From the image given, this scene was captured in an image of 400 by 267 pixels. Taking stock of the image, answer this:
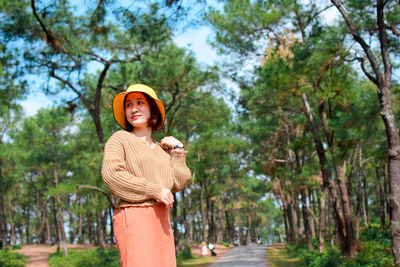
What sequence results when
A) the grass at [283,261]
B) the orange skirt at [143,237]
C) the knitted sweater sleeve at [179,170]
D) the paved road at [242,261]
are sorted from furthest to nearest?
the paved road at [242,261] < the grass at [283,261] < the knitted sweater sleeve at [179,170] < the orange skirt at [143,237]

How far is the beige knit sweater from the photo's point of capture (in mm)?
2246

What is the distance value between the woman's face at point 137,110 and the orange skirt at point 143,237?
0.59m

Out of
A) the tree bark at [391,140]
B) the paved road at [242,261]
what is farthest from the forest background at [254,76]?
the paved road at [242,261]

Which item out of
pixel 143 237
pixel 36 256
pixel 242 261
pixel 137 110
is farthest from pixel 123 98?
pixel 36 256

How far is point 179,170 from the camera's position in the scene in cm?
252

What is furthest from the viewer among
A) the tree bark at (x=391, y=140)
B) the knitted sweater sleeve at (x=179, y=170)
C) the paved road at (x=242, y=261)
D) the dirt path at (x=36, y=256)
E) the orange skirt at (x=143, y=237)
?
the dirt path at (x=36, y=256)

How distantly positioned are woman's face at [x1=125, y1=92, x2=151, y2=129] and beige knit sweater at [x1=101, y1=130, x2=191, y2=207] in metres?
0.12

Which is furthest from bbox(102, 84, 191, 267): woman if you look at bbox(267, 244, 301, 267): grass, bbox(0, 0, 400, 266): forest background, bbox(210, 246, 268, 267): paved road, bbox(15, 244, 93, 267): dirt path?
bbox(15, 244, 93, 267): dirt path

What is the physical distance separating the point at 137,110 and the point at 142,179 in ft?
1.80

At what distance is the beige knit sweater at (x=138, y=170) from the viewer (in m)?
2.25

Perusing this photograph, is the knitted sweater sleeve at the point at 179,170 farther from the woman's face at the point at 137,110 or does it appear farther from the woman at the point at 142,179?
the woman's face at the point at 137,110

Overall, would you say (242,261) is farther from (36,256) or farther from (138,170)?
(138,170)

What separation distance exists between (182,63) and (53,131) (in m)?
11.2

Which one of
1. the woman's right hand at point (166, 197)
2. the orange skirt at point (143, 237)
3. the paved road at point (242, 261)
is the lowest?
the paved road at point (242, 261)
